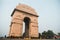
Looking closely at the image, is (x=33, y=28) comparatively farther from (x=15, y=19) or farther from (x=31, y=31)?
(x=15, y=19)

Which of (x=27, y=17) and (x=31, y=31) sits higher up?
(x=27, y=17)

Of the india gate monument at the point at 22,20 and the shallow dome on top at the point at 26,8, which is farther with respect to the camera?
the shallow dome on top at the point at 26,8

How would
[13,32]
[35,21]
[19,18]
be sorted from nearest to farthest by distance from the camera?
[13,32], [19,18], [35,21]

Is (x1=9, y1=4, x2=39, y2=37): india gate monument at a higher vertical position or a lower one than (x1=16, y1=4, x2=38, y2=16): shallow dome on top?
lower

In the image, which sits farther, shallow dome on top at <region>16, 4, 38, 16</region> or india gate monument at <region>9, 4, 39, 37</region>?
shallow dome on top at <region>16, 4, 38, 16</region>

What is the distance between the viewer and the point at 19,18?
1448 centimetres

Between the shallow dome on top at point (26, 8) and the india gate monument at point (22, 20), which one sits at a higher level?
the shallow dome on top at point (26, 8)

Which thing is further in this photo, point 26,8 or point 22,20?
point 26,8

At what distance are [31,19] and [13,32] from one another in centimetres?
328

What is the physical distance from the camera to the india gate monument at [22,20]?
45.5 ft

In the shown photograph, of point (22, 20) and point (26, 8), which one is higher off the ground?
point (26, 8)

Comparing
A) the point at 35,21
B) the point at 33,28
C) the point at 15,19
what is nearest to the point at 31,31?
the point at 33,28

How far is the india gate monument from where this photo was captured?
13.9 m

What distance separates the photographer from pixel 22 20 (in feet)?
48.2
